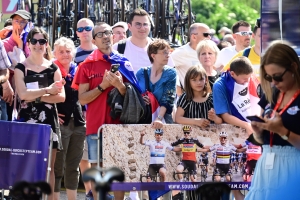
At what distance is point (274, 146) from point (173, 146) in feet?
9.27

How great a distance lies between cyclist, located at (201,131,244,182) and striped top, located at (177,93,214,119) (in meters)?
0.46

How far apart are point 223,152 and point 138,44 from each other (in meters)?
2.38

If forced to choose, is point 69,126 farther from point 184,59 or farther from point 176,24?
point 176,24

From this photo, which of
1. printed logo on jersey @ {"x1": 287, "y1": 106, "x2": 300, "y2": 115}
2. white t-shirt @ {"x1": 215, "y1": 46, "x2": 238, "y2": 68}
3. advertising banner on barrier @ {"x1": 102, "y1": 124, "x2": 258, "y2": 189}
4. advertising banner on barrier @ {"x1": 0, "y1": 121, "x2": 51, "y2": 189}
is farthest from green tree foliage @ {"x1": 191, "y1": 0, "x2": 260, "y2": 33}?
printed logo on jersey @ {"x1": 287, "y1": 106, "x2": 300, "y2": 115}

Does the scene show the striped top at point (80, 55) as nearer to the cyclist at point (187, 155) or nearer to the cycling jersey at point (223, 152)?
the cyclist at point (187, 155)

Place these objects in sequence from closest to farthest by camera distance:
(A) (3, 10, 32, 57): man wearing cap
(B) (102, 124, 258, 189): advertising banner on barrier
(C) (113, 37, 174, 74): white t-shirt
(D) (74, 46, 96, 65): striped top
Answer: (B) (102, 124, 258, 189): advertising banner on barrier, (C) (113, 37, 174, 74): white t-shirt, (A) (3, 10, 32, 57): man wearing cap, (D) (74, 46, 96, 65): striped top

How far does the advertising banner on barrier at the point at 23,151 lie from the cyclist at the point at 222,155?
1.73 metres

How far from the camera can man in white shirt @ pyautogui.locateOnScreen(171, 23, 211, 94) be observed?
11.6 m

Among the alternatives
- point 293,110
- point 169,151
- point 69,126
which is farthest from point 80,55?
point 293,110

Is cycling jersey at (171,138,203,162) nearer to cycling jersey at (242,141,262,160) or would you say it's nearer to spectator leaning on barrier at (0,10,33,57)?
cycling jersey at (242,141,262,160)

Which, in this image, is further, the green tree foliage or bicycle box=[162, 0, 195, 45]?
the green tree foliage

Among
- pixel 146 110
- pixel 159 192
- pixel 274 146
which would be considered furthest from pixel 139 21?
pixel 274 146

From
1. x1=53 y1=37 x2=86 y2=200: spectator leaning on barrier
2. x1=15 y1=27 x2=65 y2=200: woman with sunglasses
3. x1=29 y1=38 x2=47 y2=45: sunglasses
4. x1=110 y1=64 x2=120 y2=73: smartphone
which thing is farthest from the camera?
x1=53 y1=37 x2=86 y2=200: spectator leaning on barrier

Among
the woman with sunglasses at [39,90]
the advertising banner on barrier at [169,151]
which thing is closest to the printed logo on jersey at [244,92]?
the advertising banner on barrier at [169,151]
